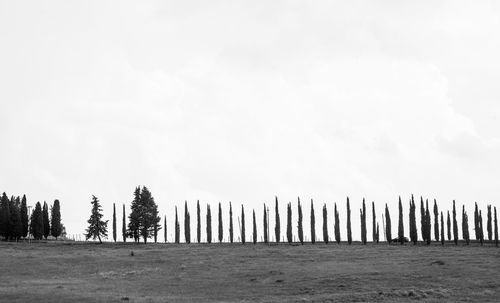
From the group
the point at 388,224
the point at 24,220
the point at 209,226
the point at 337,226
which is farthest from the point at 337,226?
the point at 24,220

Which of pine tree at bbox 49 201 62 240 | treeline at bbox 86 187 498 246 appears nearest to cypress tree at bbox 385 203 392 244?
treeline at bbox 86 187 498 246

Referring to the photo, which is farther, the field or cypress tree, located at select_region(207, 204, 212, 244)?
cypress tree, located at select_region(207, 204, 212, 244)

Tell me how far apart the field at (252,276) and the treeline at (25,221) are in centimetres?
4623

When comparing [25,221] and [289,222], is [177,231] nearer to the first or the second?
[289,222]

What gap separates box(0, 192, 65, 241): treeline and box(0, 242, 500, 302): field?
4623 centimetres

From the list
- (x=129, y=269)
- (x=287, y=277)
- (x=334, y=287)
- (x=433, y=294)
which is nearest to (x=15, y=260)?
(x=129, y=269)

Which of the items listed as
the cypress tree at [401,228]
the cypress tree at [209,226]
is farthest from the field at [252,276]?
the cypress tree at [209,226]

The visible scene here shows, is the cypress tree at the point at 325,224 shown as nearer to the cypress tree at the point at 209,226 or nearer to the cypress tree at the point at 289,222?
the cypress tree at the point at 289,222

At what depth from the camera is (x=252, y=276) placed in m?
70.6

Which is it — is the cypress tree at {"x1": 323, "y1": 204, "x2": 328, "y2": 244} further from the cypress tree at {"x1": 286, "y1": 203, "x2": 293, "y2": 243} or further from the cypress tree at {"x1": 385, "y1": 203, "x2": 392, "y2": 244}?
the cypress tree at {"x1": 385, "y1": 203, "x2": 392, "y2": 244}

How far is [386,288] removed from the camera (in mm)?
58625

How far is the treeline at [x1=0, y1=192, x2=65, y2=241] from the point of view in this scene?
481 feet

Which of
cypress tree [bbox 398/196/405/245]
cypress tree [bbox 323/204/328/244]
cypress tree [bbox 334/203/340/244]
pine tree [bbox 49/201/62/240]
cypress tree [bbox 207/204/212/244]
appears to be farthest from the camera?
pine tree [bbox 49/201/62/240]

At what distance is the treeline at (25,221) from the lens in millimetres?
146750
